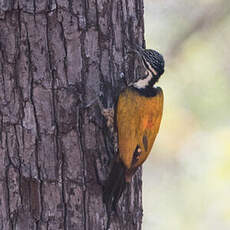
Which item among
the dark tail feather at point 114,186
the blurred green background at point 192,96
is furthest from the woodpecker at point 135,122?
the blurred green background at point 192,96

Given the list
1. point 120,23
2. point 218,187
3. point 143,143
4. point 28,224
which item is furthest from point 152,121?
point 218,187

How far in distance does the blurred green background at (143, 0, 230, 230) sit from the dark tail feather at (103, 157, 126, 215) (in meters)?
4.26

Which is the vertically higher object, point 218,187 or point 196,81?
point 196,81

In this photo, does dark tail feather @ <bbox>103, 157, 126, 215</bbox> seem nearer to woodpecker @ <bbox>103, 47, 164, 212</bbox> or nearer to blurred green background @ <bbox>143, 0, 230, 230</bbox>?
woodpecker @ <bbox>103, 47, 164, 212</bbox>

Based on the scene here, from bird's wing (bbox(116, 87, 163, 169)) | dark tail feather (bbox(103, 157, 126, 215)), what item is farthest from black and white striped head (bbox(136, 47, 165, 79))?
dark tail feather (bbox(103, 157, 126, 215))

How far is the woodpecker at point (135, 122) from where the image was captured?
402cm

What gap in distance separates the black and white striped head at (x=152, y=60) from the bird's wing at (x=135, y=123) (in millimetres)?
174

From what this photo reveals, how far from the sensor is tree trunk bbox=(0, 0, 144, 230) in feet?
12.3

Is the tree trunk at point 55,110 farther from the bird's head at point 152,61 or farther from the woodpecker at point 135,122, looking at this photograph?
the bird's head at point 152,61

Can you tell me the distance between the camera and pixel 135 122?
421cm

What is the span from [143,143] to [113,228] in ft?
1.76

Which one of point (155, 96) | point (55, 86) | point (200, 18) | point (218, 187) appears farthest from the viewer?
point (200, 18)

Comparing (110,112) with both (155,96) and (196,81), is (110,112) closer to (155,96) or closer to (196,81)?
(155,96)

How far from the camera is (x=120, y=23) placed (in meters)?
4.04
